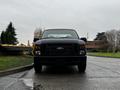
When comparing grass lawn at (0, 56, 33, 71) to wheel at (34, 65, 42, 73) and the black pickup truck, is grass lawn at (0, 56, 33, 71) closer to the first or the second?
wheel at (34, 65, 42, 73)

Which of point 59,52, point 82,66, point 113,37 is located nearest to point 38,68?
point 59,52

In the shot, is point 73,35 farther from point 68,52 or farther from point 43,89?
point 43,89

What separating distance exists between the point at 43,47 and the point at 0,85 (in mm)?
2669

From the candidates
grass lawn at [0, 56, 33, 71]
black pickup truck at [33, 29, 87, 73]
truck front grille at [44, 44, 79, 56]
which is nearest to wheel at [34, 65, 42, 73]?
black pickup truck at [33, 29, 87, 73]

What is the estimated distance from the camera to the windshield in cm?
Answer: 1050

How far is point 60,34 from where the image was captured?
10750mm

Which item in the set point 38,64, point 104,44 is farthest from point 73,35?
point 104,44

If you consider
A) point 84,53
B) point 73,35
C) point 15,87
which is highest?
point 73,35

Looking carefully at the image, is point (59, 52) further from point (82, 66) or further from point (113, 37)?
point (113, 37)

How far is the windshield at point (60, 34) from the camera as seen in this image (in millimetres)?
10500

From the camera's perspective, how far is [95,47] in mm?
93062

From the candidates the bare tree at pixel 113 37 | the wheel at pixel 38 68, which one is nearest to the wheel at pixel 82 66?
the wheel at pixel 38 68

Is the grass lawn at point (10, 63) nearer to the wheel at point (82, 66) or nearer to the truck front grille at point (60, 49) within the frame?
the truck front grille at point (60, 49)

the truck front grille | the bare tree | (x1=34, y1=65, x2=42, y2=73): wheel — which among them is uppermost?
the bare tree
